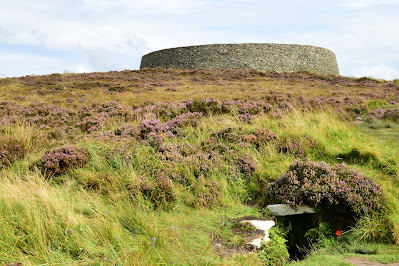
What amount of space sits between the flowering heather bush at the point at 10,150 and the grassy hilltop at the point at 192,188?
3 centimetres

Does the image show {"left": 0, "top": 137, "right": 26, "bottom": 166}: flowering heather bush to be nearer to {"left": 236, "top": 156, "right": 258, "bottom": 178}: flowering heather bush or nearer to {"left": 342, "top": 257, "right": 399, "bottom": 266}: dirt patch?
{"left": 236, "top": 156, "right": 258, "bottom": 178}: flowering heather bush

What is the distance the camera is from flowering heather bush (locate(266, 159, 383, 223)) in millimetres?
5477

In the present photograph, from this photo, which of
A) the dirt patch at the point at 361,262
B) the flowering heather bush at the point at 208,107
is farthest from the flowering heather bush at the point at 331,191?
the flowering heather bush at the point at 208,107

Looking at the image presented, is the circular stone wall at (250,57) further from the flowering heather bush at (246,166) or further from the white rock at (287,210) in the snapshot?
the white rock at (287,210)

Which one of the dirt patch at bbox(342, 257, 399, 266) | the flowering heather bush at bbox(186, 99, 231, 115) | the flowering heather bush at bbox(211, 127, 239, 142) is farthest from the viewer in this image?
the flowering heather bush at bbox(186, 99, 231, 115)

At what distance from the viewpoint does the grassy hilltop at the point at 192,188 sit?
4.09 m

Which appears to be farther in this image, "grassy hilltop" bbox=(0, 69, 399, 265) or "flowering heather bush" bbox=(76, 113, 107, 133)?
"flowering heather bush" bbox=(76, 113, 107, 133)

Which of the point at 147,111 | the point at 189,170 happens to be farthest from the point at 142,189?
the point at 147,111

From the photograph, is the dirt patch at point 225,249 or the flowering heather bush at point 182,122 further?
the flowering heather bush at point 182,122

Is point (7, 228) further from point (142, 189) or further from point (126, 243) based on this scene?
point (142, 189)

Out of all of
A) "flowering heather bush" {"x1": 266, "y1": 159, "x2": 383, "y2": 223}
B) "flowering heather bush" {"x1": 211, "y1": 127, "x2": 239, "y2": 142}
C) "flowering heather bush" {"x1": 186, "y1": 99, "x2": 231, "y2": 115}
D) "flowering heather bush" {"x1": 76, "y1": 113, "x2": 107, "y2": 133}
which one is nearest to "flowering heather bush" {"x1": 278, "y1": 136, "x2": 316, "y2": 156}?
"flowering heather bush" {"x1": 211, "y1": 127, "x2": 239, "y2": 142}

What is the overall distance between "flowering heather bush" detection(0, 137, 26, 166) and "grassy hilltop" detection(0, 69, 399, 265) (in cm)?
3

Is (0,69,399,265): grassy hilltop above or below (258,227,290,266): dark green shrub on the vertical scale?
above

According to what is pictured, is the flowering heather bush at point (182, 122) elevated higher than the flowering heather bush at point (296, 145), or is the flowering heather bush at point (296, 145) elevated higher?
the flowering heather bush at point (182, 122)
